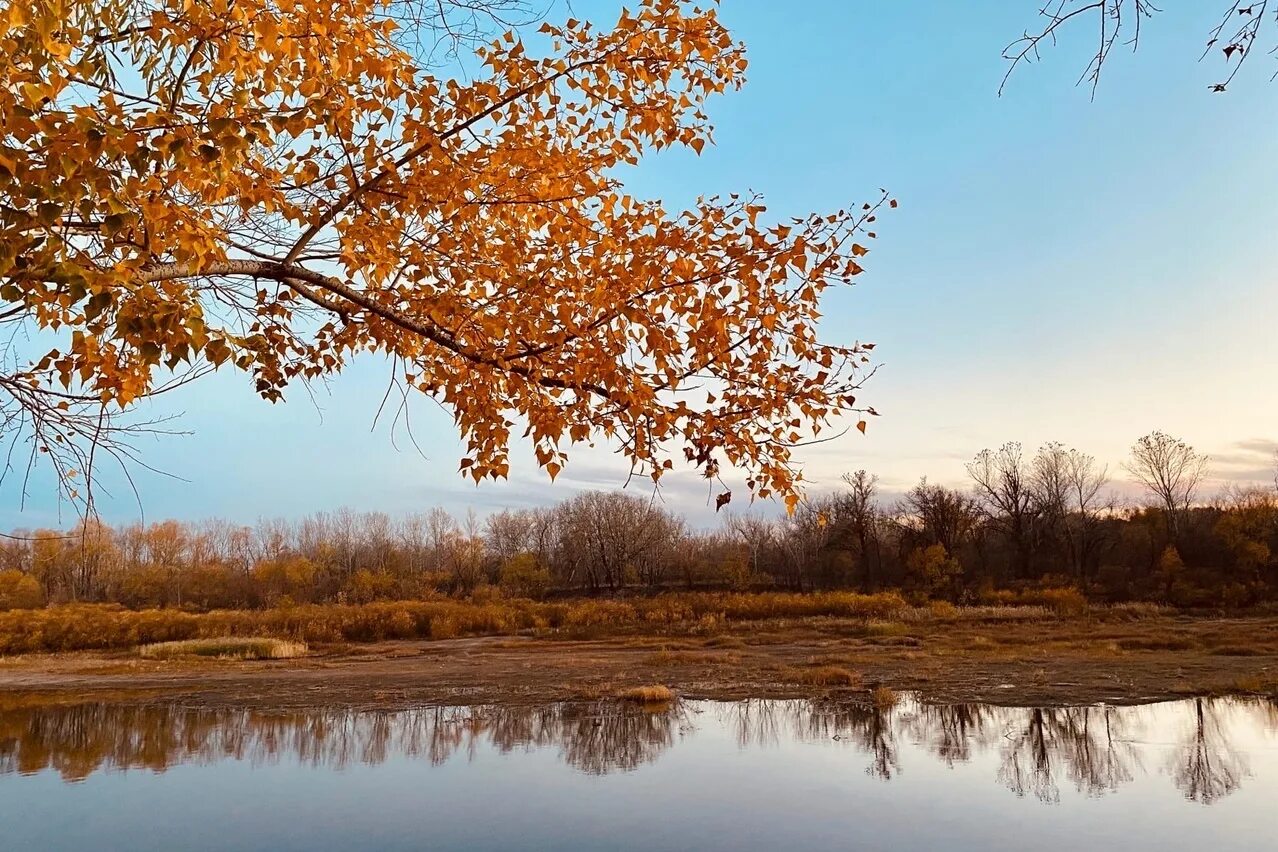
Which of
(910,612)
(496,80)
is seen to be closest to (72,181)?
(496,80)

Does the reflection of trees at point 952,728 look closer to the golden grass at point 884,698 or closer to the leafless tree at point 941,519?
the golden grass at point 884,698

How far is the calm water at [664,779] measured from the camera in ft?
32.2

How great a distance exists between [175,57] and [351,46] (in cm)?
77

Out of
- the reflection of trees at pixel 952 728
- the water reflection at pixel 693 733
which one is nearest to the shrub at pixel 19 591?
the water reflection at pixel 693 733

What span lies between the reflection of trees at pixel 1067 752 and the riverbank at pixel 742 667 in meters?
1.33

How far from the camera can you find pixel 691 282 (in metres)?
3.77

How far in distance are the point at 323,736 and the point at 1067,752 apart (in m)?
Answer: 12.6

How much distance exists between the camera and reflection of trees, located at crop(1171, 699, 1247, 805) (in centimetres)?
1099

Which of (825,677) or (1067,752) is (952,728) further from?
(825,677)

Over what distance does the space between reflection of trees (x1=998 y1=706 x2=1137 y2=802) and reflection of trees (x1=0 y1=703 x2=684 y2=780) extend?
214 inches

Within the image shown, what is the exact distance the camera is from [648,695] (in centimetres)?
1731

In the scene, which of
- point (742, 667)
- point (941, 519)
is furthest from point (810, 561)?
point (742, 667)

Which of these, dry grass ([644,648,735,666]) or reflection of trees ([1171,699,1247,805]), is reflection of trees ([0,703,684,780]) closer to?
dry grass ([644,648,735,666])

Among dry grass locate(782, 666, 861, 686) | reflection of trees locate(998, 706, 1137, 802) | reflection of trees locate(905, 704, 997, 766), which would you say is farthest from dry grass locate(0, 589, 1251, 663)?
reflection of trees locate(998, 706, 1137, 802)
